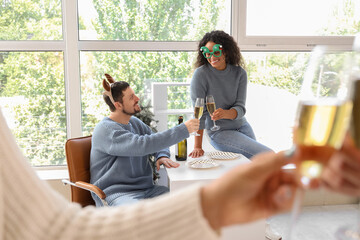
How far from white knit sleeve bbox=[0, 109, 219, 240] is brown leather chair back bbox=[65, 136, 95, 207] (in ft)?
5.86

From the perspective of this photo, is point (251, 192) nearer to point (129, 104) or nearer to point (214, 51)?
point (129, 104)

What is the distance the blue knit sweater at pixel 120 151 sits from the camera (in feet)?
8.02

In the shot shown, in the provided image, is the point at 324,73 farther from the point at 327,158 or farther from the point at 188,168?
the point at 188,168

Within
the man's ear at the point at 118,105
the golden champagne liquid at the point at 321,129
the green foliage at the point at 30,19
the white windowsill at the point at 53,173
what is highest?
the green foliage at the point at 30,19

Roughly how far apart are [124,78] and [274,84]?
1448mm

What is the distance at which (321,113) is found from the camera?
53 centimetres

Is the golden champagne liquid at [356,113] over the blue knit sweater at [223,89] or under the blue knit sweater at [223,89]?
over

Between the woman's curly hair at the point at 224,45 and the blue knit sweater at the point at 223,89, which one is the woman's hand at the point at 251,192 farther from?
the woman's curly hair at the point at 224,45

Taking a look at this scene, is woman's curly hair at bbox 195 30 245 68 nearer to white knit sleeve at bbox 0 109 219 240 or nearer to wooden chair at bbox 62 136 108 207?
wooden chair at bbox 62 136 108 207

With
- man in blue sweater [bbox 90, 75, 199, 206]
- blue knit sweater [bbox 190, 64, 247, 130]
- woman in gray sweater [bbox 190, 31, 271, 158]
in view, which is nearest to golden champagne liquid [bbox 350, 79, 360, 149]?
man in blue sweater [bbox 90, 75, 199, 206]

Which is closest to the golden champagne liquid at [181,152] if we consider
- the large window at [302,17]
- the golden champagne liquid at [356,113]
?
the large window at [302,17]

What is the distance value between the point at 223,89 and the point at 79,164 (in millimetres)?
1333

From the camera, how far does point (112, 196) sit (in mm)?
2436

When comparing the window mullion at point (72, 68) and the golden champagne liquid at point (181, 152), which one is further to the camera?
the window mullion at point (72, 68)
